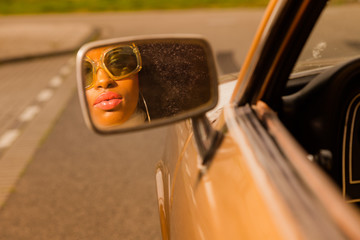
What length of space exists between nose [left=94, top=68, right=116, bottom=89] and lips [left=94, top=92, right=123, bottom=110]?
30 millimetres

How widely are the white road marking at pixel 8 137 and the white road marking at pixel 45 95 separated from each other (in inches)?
54.1

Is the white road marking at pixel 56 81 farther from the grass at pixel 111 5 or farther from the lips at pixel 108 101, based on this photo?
the grass at pixel 111 5

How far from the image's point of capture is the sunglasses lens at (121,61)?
1373mm

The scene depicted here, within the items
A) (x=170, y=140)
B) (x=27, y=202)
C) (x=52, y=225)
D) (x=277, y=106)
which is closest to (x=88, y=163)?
(x=27, y=202)

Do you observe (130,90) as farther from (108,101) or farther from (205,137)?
(205,137)

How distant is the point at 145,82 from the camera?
4.61ft

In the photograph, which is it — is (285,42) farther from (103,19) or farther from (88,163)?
(103,19)

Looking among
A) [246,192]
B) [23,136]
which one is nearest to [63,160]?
[23,136]

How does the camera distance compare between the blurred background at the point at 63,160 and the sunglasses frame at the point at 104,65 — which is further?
the blurred background at the point at 63,160

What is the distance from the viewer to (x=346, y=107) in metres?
1.61

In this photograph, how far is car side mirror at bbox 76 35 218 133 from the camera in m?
1.38

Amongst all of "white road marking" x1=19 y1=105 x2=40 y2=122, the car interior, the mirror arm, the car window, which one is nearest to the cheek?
the mirror arm

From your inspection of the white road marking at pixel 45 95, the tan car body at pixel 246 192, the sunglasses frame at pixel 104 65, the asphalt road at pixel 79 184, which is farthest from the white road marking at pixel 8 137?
the sunglasses frame at pixel 104 65

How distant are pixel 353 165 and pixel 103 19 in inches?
616
